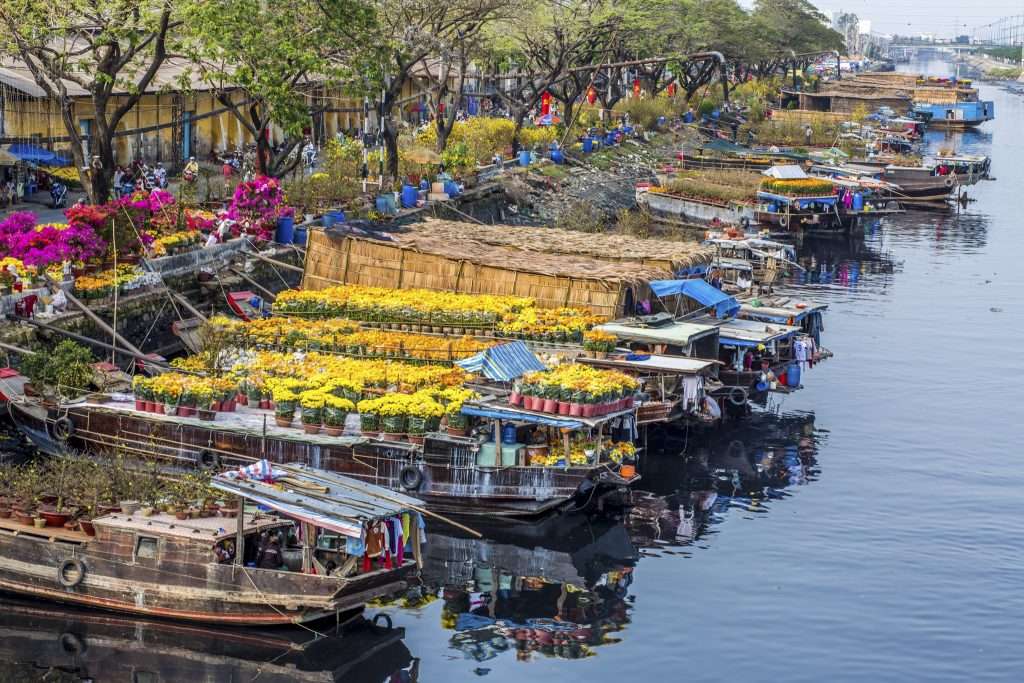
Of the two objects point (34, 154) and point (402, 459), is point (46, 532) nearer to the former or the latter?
point (402, 459)

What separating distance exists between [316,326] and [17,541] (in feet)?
48.4

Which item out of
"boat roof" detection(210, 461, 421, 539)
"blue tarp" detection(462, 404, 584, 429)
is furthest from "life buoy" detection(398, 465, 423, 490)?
"boat roof" detection(210, 461, 421, 539)

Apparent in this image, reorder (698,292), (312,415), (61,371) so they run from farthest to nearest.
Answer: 1. (698,292)
2. (61,371)
3. (312,415)

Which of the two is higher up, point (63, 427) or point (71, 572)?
point (63, 427)

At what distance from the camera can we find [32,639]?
28.8 meters

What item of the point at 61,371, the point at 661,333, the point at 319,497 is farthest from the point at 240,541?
the point at 661,333

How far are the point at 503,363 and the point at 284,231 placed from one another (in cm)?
1825

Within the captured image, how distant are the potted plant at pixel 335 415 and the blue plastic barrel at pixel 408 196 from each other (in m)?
28.3

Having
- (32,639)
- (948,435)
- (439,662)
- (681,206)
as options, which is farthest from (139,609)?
(681,206)

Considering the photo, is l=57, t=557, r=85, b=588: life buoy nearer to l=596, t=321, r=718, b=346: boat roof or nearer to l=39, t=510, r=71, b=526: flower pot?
l=39, t=510, r=71, b=526: flower pot

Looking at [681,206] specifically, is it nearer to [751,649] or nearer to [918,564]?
[918,564]

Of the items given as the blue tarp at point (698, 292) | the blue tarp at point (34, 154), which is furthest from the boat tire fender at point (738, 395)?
the blue tarp at point (34, 154)

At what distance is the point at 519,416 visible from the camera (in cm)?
3509

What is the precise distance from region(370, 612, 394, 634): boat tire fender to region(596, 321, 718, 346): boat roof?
14.7 m
